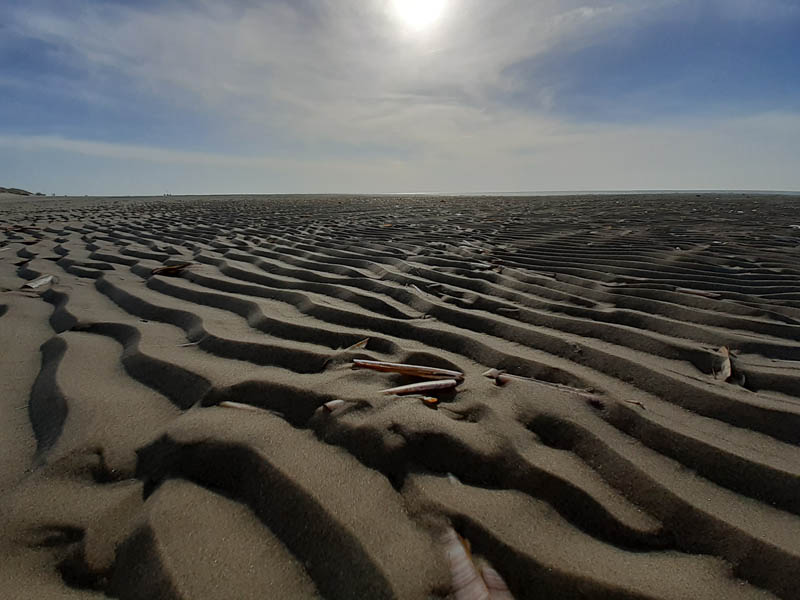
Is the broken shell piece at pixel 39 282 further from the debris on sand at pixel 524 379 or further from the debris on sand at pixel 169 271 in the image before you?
the debris on sand at pixel 524 379

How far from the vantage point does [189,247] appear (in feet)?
14.3

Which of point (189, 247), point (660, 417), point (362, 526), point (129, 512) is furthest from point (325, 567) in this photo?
point (189, 247)

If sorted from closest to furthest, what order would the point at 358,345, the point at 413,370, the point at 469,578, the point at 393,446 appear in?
the point at 469,578 < the point at 393,446 < the point at 413,370 < the point at 358,345

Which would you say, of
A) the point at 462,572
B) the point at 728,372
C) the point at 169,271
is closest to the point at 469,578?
the point at 462,572

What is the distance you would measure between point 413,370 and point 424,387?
0.13 meters

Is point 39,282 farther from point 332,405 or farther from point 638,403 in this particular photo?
point 638,403

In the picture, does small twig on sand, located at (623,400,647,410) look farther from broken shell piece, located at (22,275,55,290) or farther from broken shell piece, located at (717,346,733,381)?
broken shell piece, located at (22,275,55,290)

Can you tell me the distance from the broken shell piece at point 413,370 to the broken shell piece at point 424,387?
0.15 ft

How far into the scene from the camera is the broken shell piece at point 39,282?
270cm

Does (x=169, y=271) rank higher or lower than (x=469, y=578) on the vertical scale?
higher

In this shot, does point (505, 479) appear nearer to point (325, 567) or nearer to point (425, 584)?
point (425, 584)

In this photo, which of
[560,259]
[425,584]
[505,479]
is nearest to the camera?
[425,584]

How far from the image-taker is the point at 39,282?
9.11 feet

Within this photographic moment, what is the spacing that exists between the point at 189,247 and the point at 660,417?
418cm
